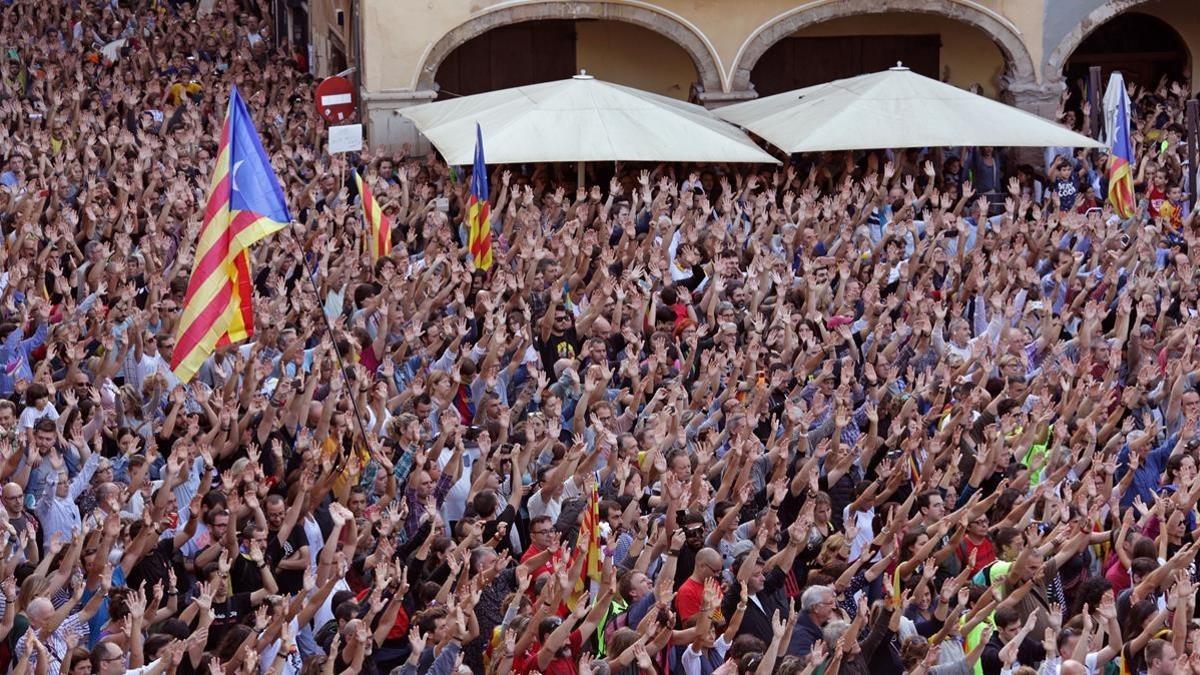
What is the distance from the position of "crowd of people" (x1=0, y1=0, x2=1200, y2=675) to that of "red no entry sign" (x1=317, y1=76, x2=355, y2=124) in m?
0.54

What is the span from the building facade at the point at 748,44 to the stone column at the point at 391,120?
0.6 inches

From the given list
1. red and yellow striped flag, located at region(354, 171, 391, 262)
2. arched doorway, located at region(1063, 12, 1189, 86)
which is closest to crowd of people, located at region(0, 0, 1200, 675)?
red and yellow striped flag, located at region(354, 171, 391, 262)

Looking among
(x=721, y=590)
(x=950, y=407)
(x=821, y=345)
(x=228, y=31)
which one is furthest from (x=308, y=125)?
(x=721, y=590)

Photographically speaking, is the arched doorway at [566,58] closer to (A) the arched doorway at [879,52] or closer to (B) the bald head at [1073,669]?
(A) the arched doorway at [879,52]

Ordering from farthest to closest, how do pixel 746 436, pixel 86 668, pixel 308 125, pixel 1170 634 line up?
pixel 308 125 < pixel 746 436 < pixel 1170 634 < pixel 86 668

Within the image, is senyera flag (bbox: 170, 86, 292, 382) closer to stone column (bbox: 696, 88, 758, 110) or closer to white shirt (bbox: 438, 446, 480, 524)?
white shirt (bbox: 438, 446, 480, 524)

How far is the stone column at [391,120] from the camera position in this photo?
78.5ft

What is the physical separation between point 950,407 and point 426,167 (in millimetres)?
8952

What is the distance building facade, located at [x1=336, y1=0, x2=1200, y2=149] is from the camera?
78.8ft

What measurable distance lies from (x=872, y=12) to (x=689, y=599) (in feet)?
52.4

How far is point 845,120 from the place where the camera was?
2047 cm

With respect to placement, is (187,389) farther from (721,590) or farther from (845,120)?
(845,120)

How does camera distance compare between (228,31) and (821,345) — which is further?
(228,31)

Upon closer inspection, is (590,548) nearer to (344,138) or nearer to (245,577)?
(245,577)
